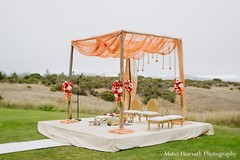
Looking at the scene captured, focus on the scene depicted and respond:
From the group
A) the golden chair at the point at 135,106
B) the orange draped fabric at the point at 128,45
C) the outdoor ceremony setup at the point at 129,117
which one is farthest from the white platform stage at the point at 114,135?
the orange draped fabric at the point at 128,45

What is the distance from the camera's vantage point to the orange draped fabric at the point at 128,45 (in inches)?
314

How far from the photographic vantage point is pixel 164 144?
695 cm

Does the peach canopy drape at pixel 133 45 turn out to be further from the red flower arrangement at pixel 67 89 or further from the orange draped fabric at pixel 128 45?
the red flower arrangement at pixel 67 89

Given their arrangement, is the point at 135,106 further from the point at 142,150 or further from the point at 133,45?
the point at 142,150

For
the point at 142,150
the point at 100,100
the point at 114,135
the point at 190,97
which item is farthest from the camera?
the point at 190,97

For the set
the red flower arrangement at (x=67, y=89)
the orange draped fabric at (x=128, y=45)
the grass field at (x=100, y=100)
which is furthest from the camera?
the grass field at (x=100, y=100)

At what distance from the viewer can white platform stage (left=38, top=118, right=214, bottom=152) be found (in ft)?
20.6

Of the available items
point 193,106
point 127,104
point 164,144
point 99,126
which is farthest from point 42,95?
point 164,144

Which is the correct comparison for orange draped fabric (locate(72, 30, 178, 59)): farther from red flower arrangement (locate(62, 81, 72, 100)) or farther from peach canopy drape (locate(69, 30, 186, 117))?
red flower arrangement (locate(62, 81, 72, 100))

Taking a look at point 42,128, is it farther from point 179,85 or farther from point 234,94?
point 234,94

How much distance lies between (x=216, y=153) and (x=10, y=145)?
4.49 m

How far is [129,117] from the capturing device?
968 centimetres

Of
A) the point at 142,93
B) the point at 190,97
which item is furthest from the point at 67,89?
the point at 190,97

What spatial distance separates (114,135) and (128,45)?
2.97 m
